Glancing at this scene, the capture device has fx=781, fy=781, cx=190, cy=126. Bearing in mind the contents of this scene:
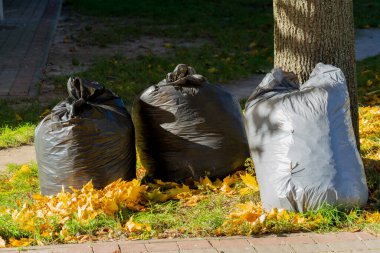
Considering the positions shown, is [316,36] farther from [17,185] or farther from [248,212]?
[17,185]

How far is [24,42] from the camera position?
13203 mm

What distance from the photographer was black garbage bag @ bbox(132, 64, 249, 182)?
563cm

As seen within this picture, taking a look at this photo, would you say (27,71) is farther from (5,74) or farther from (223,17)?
(223,17)

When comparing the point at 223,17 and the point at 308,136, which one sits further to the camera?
the point at 223,17

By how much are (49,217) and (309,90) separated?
1.80 meters

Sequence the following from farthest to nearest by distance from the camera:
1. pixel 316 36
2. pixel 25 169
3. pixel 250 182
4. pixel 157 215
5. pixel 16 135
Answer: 1. pixel 16 135
2. pixel 25 169
3. pixel 316 36
4. pixel 250 182
5. pixel 157 215

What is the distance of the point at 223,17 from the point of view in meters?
16.4

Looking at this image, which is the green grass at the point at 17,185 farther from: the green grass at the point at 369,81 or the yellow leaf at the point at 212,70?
the yellow leaf at the point at 212,70

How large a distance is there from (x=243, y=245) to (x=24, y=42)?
954 centimetres

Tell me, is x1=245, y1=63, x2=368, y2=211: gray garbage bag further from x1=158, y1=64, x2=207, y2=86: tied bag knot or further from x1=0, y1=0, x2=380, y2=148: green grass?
x1=0, y1=0, x2=380, y2=148: green grass

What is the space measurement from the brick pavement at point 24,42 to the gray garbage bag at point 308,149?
486 centimetres

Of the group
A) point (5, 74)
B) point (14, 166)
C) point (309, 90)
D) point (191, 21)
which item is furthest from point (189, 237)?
point (191, 21)

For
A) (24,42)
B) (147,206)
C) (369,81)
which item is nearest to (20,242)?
(147,206)

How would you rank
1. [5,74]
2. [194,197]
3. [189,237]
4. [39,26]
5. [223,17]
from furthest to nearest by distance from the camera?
[223,17], [39,26], [5,74], [194,197], [189,237]
